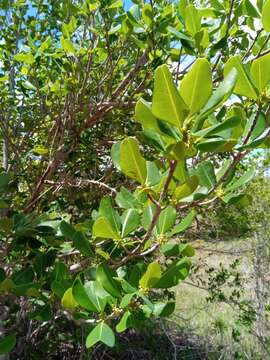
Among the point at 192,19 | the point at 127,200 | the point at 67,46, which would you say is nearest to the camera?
the point at 127,200

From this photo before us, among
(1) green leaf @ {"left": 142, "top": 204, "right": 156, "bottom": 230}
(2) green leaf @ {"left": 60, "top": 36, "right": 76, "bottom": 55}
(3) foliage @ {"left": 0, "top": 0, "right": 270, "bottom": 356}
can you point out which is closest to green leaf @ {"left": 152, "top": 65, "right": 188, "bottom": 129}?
(3) foliage @ {"left": 0, "top": 0, "right": 270, "bottom": 356}

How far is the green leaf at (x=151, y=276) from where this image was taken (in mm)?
1053

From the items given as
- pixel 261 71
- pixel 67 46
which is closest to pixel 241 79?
pixel 261 71

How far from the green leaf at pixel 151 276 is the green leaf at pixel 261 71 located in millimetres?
425

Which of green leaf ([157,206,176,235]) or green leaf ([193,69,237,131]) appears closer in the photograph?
green leaf ([193,69,237,131])

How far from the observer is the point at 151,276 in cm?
107

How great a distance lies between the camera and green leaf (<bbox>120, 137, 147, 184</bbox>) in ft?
3.04

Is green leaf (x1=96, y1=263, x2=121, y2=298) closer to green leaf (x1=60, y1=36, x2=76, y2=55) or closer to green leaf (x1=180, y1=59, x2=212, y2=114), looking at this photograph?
green leaf (x1=180, y1=59, x2=212, y2=114)

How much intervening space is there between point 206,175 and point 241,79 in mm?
277

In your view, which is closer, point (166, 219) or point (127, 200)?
point (166, 219)

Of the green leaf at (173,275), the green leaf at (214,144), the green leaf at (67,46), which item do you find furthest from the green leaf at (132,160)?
the green leaf at (67,46)

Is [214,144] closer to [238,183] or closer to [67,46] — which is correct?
[238,183]

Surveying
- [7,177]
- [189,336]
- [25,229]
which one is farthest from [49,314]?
[189,336]

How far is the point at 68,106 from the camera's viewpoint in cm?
242
